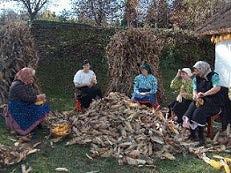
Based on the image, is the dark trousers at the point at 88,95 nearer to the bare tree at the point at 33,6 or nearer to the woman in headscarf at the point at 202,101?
the woman in headscarf at the point at 202,101

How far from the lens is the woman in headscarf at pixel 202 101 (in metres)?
8.59

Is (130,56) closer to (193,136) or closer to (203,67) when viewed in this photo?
(203,67)

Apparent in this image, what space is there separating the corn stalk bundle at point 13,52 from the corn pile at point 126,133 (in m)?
2.57

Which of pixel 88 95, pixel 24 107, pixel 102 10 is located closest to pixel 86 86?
pixel 88 95

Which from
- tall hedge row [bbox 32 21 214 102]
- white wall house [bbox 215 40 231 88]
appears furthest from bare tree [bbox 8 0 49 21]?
white wall house [bbox 215 40 231 88]

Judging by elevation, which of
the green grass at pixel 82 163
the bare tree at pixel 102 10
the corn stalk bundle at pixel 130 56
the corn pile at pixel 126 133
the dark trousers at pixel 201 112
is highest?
the bare tree at pixel 102 10

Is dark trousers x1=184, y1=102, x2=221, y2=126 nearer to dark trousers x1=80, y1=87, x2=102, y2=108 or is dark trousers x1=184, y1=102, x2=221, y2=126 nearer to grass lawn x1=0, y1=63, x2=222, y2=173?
grass lawn x1=0, y1=63, x2=222, y2=173

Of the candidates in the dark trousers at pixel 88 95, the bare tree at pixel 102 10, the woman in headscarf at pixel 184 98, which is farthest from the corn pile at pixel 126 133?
the bare tree at pixel 102 10

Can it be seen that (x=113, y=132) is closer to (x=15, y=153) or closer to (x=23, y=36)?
(x=15, y=153)

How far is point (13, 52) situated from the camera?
37.2 ft

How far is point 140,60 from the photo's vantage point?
13391mm

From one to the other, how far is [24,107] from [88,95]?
8.52 ft

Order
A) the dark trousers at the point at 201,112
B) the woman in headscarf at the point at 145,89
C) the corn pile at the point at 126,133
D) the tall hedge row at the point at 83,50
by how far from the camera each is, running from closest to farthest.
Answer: the corn pile at the point at 126,133 < the dark trousers at the point at 201,112 < the woman in headscarf at the point at 145,89 < the tall hedge row at the point at 83,50

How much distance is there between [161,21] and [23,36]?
734 inches
